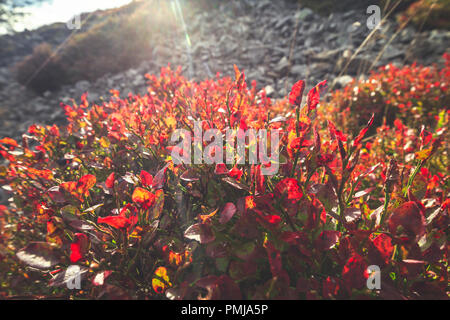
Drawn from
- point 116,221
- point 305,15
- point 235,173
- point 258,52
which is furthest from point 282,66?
point 116,221

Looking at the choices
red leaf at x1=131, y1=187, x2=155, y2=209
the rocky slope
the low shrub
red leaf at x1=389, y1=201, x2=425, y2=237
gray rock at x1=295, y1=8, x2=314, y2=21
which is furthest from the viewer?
gray rock at x1=295, y1=8, x2=314, y2=21

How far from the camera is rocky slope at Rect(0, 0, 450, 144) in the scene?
6172 mm

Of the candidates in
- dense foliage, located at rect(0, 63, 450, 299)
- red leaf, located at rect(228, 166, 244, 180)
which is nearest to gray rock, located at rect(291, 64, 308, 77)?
dense foliage, located at rect(0, 63, 450, 299)

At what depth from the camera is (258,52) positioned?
25.9 feet

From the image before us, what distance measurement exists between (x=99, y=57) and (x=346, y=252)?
37.1 ft

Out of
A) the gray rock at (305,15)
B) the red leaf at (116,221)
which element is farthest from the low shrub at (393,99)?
the gray rock at (305,15)

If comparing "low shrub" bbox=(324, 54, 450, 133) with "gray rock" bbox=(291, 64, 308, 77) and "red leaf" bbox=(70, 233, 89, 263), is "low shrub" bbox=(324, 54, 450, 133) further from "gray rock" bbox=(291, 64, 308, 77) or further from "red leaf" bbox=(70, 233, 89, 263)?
"red leaf" bbox=(70, 233, 89, 263)

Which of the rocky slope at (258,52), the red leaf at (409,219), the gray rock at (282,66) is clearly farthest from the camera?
the gray rock at (282,66)

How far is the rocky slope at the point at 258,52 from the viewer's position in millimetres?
6172

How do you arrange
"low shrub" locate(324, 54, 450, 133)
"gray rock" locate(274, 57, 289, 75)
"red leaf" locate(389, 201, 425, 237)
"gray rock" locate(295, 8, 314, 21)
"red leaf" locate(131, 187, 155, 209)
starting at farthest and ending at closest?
"gray rock" locate(295, 8, 314, 21), "gray rock" locate(274, 57, 289, 75), "low shrub" locate(324, 54, 450, 133), "red leaf" locate(131, 187, 155, 209), "red leaf" locate(389, 201, 425, 237)

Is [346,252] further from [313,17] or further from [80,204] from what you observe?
[313,17]

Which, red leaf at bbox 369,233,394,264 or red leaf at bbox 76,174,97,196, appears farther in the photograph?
red leaf at bbox 76,174,97,196

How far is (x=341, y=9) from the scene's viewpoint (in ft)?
33.3

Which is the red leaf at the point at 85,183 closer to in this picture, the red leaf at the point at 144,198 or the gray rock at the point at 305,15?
the red leaf at the point at 144,198
